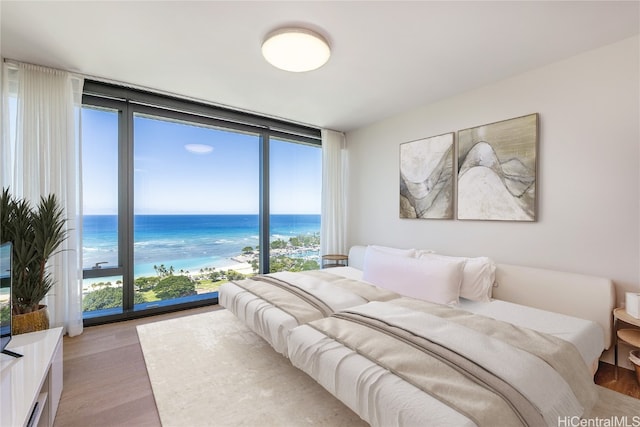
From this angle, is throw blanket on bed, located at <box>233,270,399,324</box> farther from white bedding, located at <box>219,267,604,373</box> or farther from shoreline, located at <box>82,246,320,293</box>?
shoreline, located at <box>82,246,320,293</box>

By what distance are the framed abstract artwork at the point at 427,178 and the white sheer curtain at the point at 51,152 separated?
3.59 meters

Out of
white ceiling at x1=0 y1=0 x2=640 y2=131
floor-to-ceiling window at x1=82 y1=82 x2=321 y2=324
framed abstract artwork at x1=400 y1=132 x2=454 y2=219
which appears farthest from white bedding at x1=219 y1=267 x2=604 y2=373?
white ceiling at x1=0 y1=0 x2=640 y2=131

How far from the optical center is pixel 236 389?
187cm

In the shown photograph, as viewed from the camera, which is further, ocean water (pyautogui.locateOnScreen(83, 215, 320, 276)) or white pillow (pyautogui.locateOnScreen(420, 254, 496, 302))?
ocean water (pyautogui.locateOnScreen(83, 215, 320, 276))

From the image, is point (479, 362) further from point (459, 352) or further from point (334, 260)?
point (334, 260)

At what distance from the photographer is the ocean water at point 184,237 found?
3.09 meters

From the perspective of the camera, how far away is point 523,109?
102 inches

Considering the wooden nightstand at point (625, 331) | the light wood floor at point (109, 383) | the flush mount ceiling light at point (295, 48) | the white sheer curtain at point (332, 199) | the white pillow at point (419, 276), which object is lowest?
the light wood floor at point (109, 383)

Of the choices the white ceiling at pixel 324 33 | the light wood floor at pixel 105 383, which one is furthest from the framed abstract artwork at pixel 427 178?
the light wood floor at pixel 105 383

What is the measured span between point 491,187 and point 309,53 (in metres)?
2.15

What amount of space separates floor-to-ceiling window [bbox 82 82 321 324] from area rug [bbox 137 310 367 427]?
3.13ft

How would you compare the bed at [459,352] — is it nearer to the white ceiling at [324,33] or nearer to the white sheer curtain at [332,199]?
the white ceiling at [324,33]

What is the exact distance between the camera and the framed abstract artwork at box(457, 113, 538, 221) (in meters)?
2.53

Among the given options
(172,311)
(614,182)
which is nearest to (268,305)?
(172,311)
